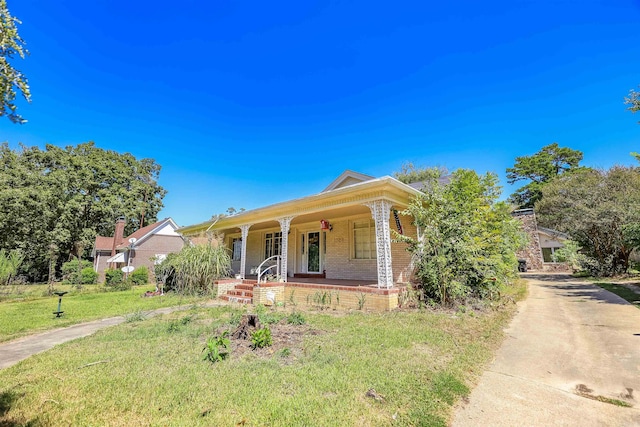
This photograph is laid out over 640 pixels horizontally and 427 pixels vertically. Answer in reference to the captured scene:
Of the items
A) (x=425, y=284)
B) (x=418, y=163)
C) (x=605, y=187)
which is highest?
(x=418, y=163)

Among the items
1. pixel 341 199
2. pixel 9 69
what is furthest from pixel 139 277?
pixel 9 69

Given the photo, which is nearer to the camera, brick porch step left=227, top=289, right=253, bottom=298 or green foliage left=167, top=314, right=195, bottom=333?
green foliage left=167, top=314, right=195, bottom=333

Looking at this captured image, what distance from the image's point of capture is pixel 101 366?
3.86m

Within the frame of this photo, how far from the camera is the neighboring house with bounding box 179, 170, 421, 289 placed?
7918 mm

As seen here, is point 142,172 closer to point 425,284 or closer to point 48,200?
point 48,200

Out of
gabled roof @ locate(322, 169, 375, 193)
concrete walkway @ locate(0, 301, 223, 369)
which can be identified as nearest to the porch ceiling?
gabled roof @ locate(322, 169, 375, 193)

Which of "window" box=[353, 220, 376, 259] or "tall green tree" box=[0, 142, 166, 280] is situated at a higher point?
"tall green tree" box=[0, 142, 166, 280]

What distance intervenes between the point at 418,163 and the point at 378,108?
17.8m

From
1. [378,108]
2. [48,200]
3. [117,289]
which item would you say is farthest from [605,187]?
[48,200]

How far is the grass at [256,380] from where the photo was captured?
2.58 meters

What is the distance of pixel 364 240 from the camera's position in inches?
443

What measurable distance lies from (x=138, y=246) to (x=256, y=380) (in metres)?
25.8

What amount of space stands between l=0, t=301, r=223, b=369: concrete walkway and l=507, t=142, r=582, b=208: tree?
43.1 m

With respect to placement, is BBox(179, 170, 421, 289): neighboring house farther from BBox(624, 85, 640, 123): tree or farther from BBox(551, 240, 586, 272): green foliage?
BBox(551, 240, 586, 272): green foliage
